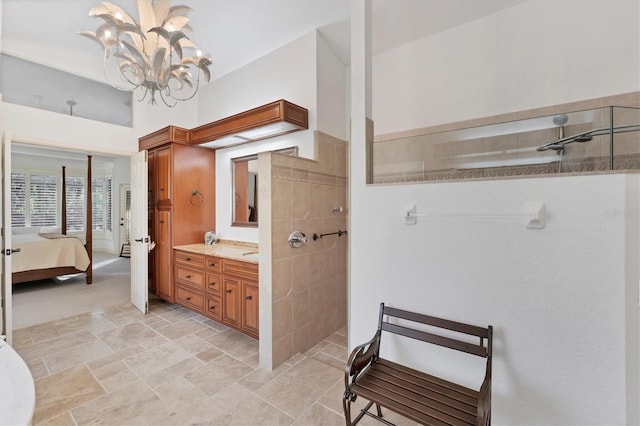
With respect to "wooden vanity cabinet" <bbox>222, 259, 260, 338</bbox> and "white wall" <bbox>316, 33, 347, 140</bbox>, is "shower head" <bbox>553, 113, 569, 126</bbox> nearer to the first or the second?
"white wall" <bbox>316, 33, 347, 140</bbox>

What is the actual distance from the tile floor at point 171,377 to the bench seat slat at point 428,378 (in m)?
0.42

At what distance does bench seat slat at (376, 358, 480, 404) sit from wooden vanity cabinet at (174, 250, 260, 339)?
4.69 ft

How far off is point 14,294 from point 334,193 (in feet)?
17.6

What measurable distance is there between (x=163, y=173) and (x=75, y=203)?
6355 mm

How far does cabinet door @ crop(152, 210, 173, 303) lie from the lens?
3752mm

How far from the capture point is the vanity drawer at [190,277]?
10.9 ft

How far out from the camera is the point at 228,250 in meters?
3.41

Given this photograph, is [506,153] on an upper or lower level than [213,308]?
upper

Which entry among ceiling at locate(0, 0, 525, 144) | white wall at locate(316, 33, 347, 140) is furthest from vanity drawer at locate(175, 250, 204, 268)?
ceiling at locate(0, 0, 525, 144)

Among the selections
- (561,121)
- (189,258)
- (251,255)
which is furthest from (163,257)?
(561,121)

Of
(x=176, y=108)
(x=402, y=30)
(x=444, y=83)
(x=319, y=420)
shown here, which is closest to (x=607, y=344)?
(x=319, y=420)

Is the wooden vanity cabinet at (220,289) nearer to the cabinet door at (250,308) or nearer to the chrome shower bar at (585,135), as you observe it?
the cabinet door at (250,308)

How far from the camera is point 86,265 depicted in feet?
16.4

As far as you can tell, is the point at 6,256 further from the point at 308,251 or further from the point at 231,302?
the point at 308,251
